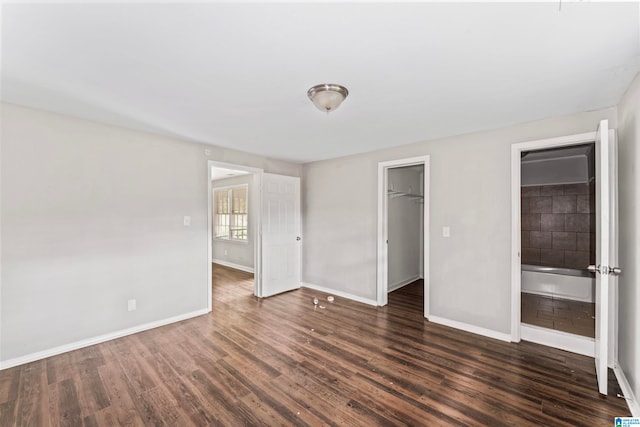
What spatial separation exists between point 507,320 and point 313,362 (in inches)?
86.2

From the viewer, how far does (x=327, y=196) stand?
488 cm

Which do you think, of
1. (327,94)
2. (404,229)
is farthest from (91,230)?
(404,229)

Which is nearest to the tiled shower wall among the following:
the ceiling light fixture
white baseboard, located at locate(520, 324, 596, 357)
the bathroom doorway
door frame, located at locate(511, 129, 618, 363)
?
the bathroom doorway

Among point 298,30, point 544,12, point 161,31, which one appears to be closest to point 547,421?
point 544,12

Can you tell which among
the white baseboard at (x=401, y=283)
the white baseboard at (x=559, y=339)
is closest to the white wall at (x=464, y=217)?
the white baseboard at (x=559, y=339)

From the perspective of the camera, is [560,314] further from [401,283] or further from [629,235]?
[401,283]

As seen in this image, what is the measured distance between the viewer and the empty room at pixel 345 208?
5.19 feet

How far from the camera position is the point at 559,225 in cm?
480

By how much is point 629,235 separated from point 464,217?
1.39 meters

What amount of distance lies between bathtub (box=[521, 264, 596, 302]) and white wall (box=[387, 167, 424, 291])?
1809 millimetres

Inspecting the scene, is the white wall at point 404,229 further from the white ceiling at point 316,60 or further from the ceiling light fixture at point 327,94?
the ceiling light fixture at point 327,94

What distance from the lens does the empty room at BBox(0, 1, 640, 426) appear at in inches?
62.3

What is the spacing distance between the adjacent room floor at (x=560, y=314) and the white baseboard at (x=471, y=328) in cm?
44

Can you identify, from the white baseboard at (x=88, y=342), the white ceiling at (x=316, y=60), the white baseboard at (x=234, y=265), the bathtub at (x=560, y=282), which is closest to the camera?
the white ceiling at (x=316, y=60)
